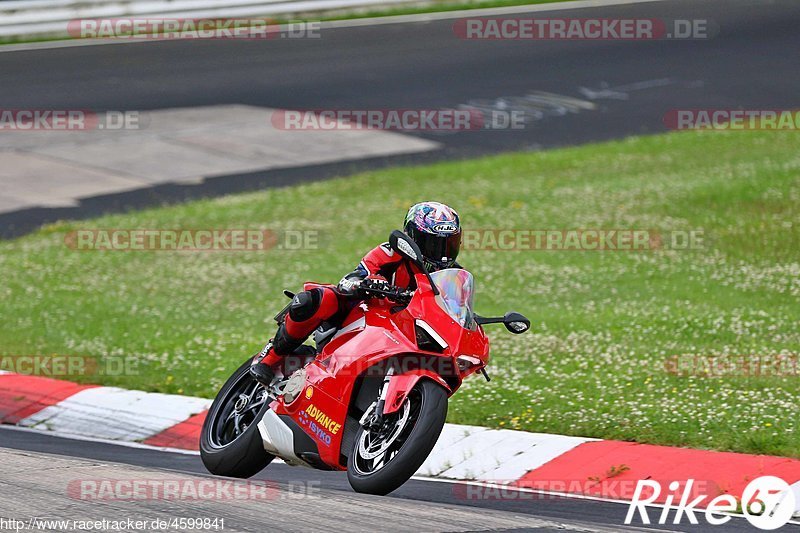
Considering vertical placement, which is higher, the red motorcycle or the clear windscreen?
the clear windscreen

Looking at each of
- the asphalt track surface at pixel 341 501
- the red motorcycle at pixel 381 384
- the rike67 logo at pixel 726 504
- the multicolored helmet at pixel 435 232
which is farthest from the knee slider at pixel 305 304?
the rike67 logo at pixel 726 504

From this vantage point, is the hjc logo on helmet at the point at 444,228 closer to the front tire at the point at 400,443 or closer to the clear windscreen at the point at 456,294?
the clear windscreen at the point at 456,294

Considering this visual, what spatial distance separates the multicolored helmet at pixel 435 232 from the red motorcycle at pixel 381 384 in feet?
0.49

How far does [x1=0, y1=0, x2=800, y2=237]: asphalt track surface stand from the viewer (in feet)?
78.5

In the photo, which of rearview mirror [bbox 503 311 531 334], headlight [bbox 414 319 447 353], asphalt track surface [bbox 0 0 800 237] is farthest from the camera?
asphalt track surface [bbox 0 0 800 237]

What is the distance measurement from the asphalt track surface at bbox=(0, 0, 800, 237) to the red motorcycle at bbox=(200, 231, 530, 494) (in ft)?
41.6

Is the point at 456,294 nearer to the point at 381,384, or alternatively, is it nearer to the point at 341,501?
the point at 381,384

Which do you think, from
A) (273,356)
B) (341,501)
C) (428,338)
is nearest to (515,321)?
(428,338)

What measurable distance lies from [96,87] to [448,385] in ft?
63.3

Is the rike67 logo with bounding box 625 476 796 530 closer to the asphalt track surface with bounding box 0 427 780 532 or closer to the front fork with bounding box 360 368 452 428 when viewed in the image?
the asphalt track surface with bounding box 0 427 780 532

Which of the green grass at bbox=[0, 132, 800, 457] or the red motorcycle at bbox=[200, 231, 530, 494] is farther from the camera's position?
the green grass at bbox=[0, 132, 800, 457]

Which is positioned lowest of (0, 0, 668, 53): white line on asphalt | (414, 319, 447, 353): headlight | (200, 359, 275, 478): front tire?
(200, 359, 275, 478): front tire

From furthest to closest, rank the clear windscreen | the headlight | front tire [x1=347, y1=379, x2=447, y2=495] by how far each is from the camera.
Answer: the clear windscreen
the headlight
front tire [x1=347, y1=379, x2=447, y2=495]

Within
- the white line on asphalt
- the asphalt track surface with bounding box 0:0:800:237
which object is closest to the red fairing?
the asphalt track surface with bounding box 0:0:800:237
